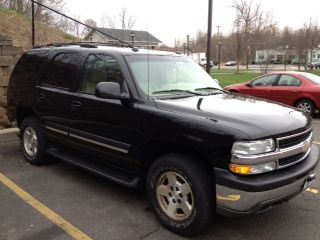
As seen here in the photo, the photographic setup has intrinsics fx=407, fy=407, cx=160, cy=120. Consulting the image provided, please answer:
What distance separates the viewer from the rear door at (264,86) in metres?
12.6

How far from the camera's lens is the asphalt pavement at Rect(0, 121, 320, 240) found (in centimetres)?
404

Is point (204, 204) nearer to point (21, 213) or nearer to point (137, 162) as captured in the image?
point (137, 162)

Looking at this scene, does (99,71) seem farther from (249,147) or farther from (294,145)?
(294,145)

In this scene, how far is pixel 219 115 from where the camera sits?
382 cm

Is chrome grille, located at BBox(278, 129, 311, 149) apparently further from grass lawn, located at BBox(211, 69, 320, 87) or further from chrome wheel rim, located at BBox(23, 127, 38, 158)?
grass lawn, located at BBox(211, 69, 320, 87)

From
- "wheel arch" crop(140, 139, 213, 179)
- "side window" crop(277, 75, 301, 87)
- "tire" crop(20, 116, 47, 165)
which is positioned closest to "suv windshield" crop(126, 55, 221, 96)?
"wheel arch" crop(140, 139, 213, 179)

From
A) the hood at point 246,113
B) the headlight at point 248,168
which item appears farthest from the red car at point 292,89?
the headlight at point 248,168

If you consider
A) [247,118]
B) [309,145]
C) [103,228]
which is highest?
[247,118]

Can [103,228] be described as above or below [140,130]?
below

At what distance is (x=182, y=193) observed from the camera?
3926mm

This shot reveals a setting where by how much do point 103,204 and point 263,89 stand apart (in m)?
9.08

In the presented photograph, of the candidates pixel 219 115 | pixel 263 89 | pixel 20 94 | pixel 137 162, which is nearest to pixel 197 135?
pixel 219 115

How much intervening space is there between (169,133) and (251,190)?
3.19ft

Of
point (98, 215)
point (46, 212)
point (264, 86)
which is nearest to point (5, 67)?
point (46, 212)
